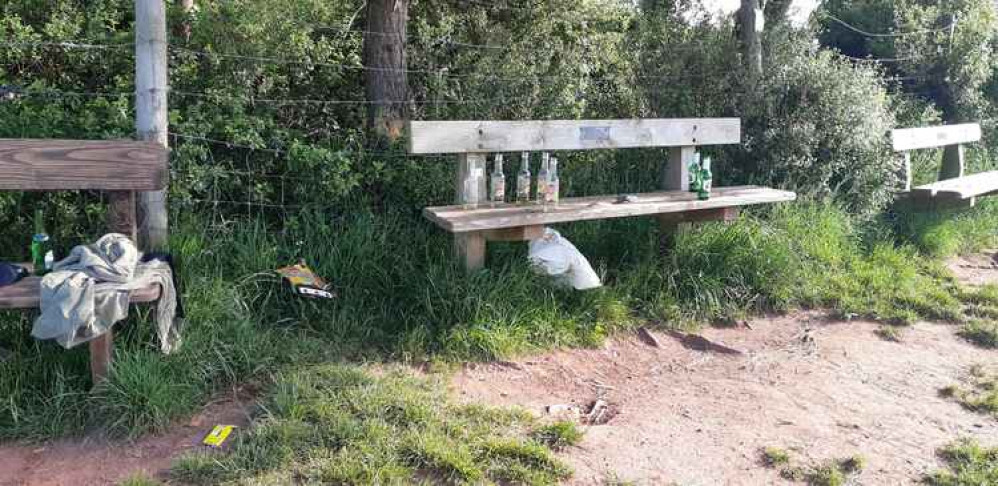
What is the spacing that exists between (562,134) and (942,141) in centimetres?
424

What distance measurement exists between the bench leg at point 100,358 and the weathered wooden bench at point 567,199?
5.54 ft

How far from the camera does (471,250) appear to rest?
15.6 ft

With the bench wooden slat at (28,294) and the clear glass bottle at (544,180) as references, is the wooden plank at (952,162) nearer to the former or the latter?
the clear glass bottle at (544,180)

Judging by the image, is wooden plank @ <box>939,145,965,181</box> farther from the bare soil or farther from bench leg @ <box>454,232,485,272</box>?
bench leg @ <box>454,232,485,272</box>

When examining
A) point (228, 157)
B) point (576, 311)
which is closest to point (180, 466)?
point (228, 157)

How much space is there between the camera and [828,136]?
22.2 ft

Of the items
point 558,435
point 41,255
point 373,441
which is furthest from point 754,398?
point 41,255

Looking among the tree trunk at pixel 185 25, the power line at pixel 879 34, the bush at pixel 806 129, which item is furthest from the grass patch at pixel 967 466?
the power line at pixel 879 34

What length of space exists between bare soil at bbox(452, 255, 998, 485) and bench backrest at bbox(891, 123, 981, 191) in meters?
2.08

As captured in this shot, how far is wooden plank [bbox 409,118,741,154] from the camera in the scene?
15.6 ft

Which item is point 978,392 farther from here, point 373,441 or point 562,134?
point 373,441

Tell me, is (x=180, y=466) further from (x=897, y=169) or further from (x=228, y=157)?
(x=897, y=169)

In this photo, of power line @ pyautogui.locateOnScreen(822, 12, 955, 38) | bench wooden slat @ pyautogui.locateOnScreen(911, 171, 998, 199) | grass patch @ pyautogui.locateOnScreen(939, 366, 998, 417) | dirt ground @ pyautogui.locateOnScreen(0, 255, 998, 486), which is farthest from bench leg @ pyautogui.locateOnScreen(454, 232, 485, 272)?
power line @ pyautogui.locateOnScreen(822, 12, 955, 38)

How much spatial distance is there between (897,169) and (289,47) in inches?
193
